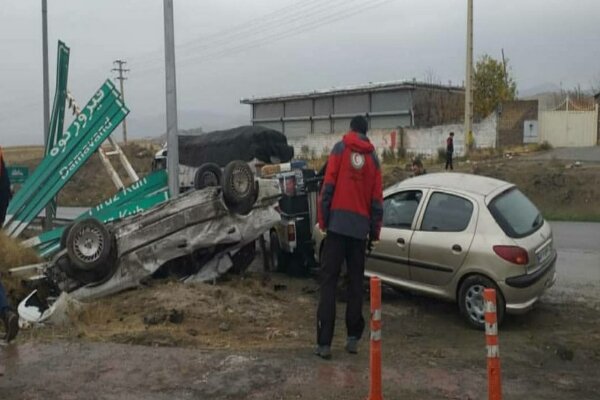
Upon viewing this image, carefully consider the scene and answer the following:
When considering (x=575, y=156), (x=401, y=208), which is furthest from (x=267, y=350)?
(x=575, y=156)

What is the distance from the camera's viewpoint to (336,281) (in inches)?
233

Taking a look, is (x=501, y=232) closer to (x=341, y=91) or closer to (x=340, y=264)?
(x=340, y=264)

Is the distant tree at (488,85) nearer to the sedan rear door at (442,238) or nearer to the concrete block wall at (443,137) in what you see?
the concrete block wall at (443,137)

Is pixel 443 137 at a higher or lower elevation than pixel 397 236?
higher

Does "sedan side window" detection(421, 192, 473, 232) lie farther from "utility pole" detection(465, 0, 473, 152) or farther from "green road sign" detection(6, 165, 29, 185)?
"utility pole" detection(465, 0, 473, 152)

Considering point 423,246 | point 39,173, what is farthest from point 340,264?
point 39,173

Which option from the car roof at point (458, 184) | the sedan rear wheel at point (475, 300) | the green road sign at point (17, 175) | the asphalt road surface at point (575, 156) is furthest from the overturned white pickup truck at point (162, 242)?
the asphalt road surface at point (575, 156)

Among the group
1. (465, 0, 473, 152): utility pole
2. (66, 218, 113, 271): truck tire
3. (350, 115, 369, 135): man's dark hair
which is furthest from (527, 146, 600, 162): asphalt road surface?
(350, 115, 369, 135): man's dark hair

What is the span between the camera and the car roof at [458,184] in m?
7.84

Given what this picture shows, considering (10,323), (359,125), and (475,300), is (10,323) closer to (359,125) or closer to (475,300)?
(359,125)

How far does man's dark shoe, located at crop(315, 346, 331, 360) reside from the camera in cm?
575

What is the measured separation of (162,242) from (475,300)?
3.88m

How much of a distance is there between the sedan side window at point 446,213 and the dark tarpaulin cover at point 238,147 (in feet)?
27.1

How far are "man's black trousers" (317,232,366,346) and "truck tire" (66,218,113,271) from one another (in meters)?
3.53
